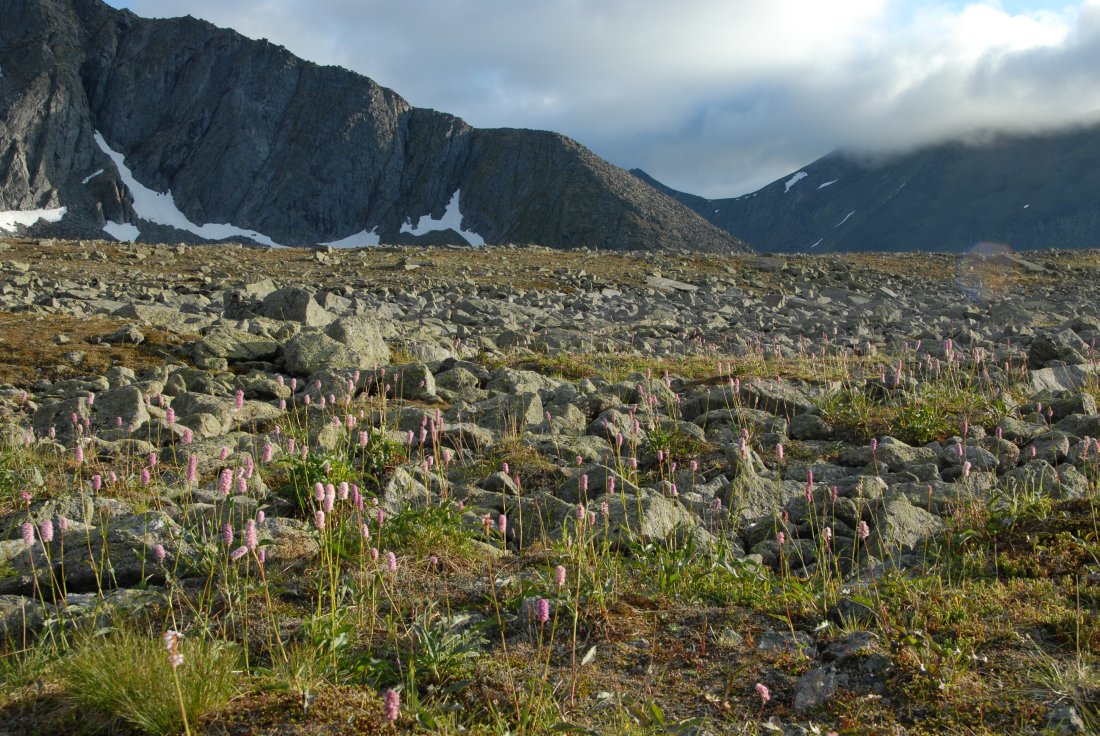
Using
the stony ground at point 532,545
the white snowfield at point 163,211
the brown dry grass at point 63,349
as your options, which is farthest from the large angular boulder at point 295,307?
the white snowfield at point 163,211

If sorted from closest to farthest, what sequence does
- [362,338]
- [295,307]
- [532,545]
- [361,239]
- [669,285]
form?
[532,545], [362,338], [295,307], [669,285], [361,239]

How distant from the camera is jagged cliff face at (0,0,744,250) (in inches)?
5103

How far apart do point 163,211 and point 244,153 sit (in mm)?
20724

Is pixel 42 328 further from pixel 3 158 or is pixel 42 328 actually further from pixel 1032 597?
pixel 3 158

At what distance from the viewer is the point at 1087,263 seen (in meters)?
48.5

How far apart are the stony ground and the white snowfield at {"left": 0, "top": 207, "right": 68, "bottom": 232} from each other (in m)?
128

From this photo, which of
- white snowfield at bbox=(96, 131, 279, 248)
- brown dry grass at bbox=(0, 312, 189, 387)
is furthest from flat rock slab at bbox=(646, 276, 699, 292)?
white snowfield at bbox=(96, 131, 279, 248)

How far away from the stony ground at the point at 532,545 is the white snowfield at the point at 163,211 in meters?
146

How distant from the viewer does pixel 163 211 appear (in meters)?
145

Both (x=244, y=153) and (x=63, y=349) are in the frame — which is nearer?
(x=63, y=349)

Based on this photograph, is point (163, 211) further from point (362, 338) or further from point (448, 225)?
point (362, 338)

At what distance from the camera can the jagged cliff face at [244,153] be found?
130 m

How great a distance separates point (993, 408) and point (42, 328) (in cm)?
1377

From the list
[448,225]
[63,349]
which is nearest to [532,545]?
[63,349]
